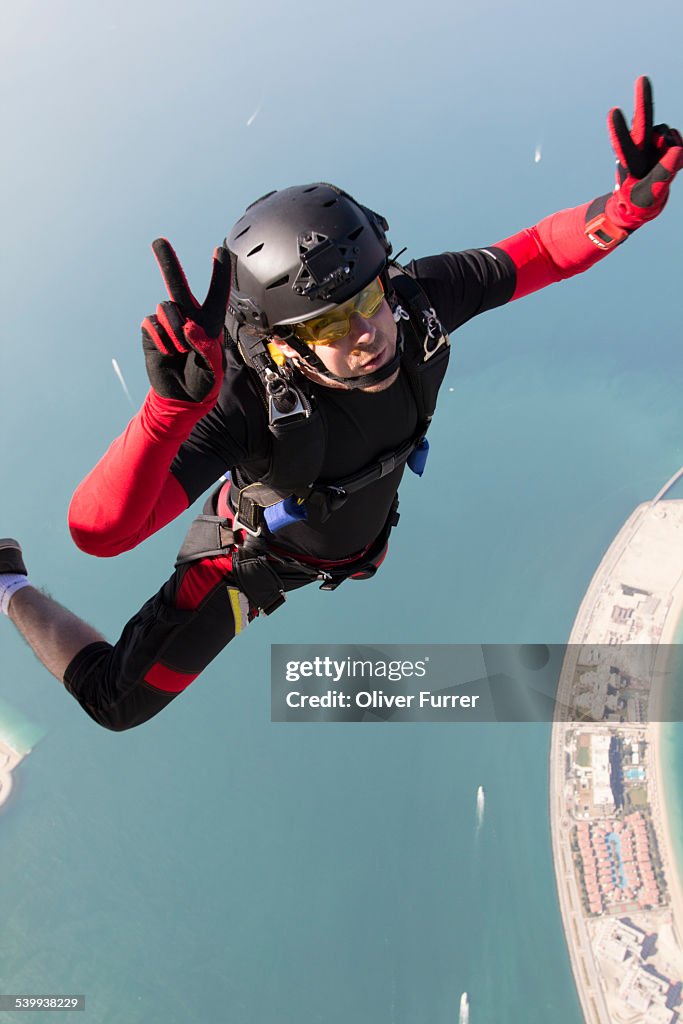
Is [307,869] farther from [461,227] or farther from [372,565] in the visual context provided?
[461,227]

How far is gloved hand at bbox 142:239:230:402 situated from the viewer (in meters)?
1.58

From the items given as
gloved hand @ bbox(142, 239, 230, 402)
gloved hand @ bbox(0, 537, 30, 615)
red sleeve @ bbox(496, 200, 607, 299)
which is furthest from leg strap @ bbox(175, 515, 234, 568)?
red sleeve @ bbox(496, 200, 607, 299)

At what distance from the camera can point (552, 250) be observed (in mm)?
2746

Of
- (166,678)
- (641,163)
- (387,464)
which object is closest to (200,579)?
(166,678)

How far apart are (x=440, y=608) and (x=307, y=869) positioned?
15.7ft

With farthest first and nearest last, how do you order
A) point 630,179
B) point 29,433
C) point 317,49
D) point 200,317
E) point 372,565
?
1. point 317,49
2. point 29,433
3. point 372,565
4. point 630,179
5. point 200,317

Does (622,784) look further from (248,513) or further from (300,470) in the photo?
(300,470)

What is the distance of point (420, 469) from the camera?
8.66ft

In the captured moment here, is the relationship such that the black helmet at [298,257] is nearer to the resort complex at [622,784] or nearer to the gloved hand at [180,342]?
the gloved hand at [180,342]

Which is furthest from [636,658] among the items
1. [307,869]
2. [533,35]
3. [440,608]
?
[533,35]

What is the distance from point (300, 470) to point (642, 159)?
1536mm

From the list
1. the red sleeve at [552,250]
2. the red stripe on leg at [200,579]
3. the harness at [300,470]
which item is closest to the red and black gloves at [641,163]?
the red sleeve at [552,250]

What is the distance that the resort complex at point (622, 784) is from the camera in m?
10.7

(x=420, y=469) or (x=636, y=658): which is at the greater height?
(x=420, y=469)
